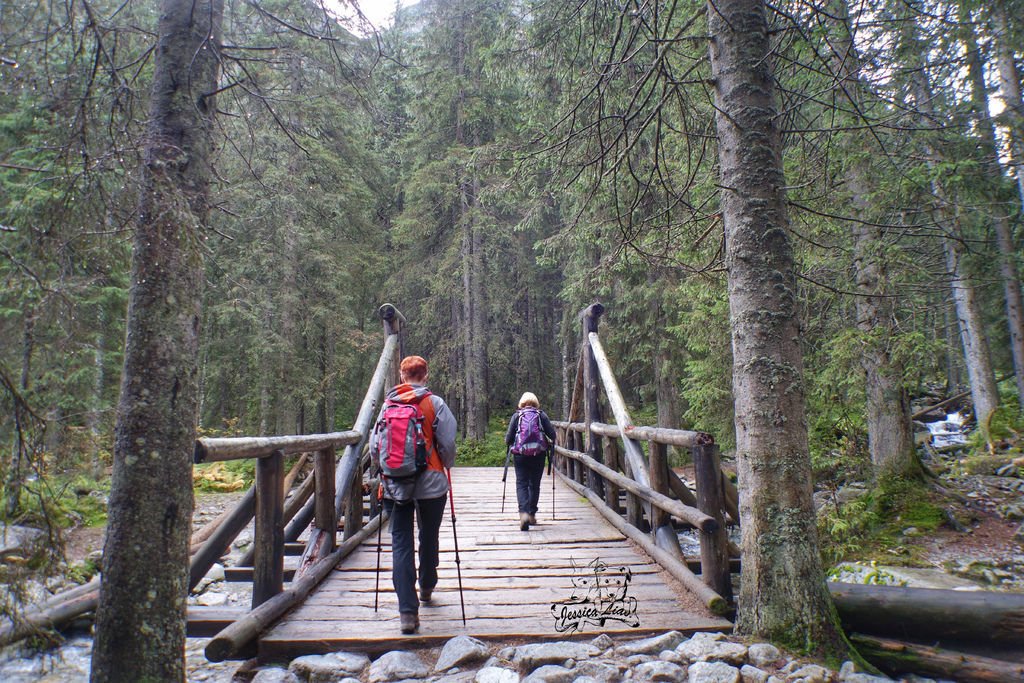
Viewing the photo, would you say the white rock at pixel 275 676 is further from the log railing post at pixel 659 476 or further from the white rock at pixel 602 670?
the log railing post at pixel 659 476

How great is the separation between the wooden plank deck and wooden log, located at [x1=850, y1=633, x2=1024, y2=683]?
32.5 inches

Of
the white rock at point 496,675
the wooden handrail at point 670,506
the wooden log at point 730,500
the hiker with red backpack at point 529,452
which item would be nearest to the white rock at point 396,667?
the white rock at point 496,675

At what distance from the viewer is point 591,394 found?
27.4 ft

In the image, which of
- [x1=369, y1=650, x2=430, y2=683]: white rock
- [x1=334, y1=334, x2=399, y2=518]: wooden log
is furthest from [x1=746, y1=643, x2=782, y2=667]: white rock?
[x1=334, y1=334, x2=399, y2=518]: wooden log

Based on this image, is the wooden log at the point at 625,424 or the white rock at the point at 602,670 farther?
the wooden log at the point at 625,424

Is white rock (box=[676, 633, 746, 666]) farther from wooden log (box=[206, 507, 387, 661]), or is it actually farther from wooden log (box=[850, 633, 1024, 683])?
wooden log (box=[206, 507, 387, 661])

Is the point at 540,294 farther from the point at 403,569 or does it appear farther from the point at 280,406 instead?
the point at 403,569

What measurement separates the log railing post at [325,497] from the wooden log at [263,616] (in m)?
0.19

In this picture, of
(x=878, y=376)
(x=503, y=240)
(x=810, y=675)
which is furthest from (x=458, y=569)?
(x=503, y=240)

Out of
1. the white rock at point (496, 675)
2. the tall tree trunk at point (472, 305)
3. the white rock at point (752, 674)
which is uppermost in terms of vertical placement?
the tall tree trunk at point (472, 305)

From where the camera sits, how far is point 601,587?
418 cm

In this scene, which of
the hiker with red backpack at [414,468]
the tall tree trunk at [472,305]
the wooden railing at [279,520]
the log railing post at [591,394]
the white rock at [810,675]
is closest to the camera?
the white rock at [810,675]

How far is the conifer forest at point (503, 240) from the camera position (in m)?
2.72

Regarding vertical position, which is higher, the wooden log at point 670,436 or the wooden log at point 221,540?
the wooden log at point 670,436
